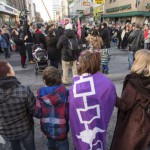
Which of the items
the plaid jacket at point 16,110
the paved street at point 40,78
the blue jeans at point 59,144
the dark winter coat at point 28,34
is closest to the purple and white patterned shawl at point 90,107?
the blue jeans at point 59,144

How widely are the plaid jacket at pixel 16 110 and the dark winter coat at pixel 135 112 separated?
1.04m

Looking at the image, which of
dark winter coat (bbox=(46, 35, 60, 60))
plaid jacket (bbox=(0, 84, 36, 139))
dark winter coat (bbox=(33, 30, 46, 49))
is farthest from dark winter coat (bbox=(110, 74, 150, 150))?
dark winter coat (bbox=(33, 30, 46, 49))

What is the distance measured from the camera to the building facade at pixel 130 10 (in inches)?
1043

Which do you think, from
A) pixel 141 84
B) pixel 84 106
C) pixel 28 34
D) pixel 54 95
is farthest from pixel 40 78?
pixel 141 84

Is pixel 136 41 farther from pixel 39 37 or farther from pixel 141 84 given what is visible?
pixel 141 84

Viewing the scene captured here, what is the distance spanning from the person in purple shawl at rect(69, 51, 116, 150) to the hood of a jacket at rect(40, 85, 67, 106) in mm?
192

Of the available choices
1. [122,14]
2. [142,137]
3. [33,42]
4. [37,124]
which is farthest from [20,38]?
[122,14]

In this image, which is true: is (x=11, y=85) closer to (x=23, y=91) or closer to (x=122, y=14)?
(x=23, y=91)

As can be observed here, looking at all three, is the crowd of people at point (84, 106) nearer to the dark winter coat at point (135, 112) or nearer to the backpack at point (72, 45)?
the dark winter coat at point (135, 112)

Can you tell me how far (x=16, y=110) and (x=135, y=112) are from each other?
1347 millimetres

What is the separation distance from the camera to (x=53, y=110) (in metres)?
2.59

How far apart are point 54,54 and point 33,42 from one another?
2457 mm

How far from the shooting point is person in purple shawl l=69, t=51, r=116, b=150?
2289 millimetres

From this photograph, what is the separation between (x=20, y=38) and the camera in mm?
9539
